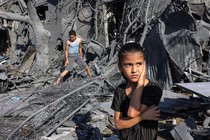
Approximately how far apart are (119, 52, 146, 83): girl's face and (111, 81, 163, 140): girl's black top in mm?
132

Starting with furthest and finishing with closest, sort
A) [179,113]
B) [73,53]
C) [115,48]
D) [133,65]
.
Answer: [115,48] < [73,53] < [179,113] < [133,65]

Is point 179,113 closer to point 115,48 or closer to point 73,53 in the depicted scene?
point 73,53

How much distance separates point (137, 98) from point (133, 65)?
0.24 metres

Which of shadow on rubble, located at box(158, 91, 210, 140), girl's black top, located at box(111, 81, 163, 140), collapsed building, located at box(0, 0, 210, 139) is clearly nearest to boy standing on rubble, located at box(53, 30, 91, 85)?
collapsed building, located at box(0, 0, 210, 139)

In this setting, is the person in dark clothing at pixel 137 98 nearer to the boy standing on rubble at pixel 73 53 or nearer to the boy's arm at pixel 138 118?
the boy's arm at pixel 138 118

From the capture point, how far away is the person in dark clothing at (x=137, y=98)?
7.40 feet

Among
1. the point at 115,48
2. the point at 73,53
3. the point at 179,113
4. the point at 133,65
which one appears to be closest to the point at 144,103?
the point at 133,65

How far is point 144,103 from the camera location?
90.6 inches

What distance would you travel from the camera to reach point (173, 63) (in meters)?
7.67

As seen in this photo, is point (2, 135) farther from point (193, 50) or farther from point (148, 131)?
point (193, 50)

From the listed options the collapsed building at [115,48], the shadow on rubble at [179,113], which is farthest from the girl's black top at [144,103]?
the shadow on rubble at [179,113]

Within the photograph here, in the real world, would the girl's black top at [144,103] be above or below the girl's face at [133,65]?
below

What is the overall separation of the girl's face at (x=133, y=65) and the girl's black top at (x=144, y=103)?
0.43 ft

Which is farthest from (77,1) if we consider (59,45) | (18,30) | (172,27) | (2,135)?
(2,135)
